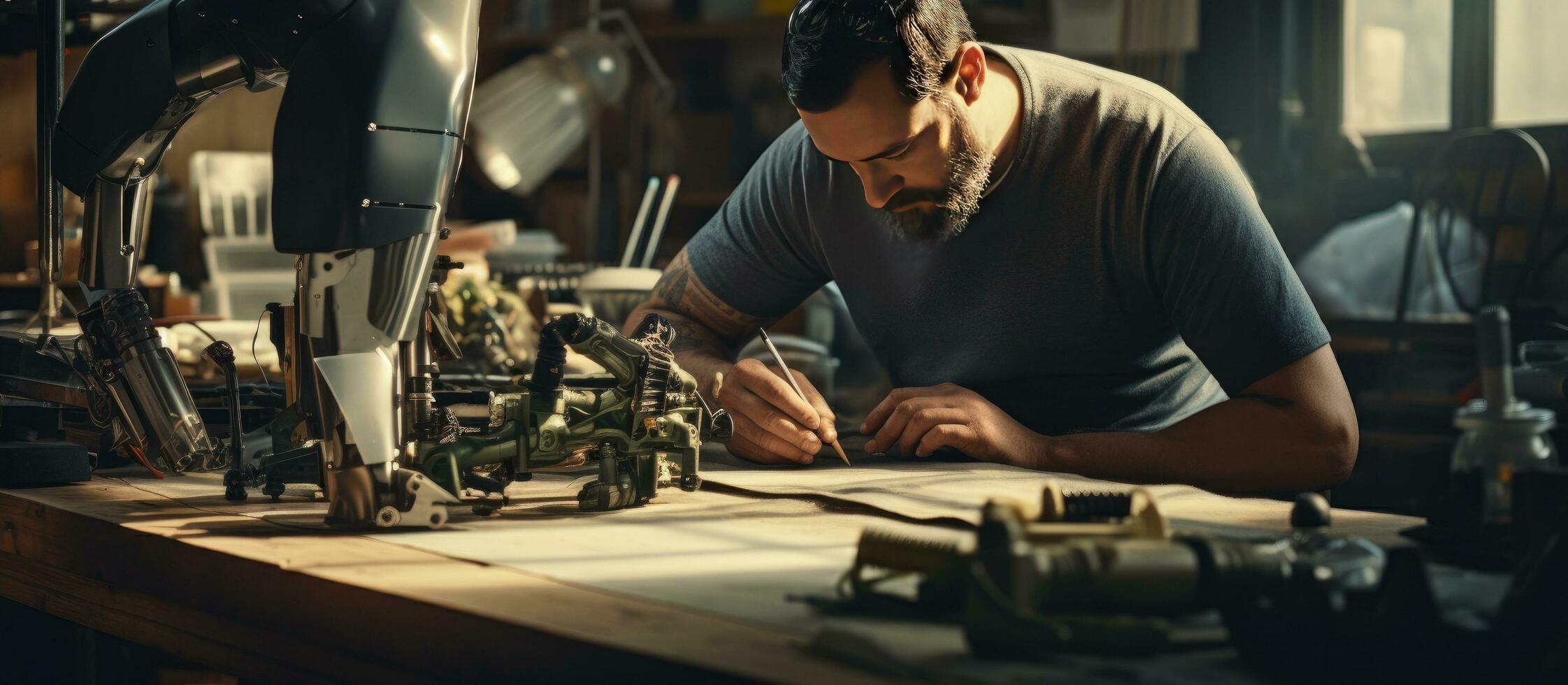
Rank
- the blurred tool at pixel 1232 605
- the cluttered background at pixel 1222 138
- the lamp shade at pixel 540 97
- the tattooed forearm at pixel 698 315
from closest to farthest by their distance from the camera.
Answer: the blurred tool at pixel 1232 605, the tattooed forearm at pixel 698 315, the cluttered background at pixel 1222 138, the lamp shade at pixel 540 97

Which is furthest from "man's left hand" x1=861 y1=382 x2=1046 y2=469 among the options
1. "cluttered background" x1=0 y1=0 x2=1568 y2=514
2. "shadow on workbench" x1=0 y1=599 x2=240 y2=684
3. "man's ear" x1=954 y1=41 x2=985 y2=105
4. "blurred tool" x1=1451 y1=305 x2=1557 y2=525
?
"cluttered background" x1=0 y1=0 x2=1568 y2=514

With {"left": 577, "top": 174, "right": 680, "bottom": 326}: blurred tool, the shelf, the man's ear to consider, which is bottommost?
{"left": 577, "top": 174, "right": 680, "bottom": 326}: blurred tool

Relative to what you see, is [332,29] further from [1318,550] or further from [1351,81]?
[1351,81]

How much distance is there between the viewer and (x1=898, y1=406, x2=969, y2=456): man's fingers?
Answer: 4.46 feet

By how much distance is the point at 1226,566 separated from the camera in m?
0.67

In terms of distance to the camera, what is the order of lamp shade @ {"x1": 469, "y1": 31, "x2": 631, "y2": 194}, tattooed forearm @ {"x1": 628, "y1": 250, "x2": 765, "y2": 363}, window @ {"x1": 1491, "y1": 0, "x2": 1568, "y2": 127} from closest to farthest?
tattooed forearm @ {"x1": 628, "y1": 250, "x2": 765, "y2": 363}, lamp shade @ {"x1": 469, "y1": 31, "x2": 631, "y2": 194}, window @ {"x1": 1491, "y1": 0, "x2": 1568, "y2": 127}

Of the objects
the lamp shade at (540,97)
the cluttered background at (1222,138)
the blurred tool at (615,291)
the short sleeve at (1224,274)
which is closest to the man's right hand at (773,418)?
the short sleeve at (1224,274)

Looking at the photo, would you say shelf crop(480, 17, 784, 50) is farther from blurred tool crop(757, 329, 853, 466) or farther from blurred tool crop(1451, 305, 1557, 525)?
blurred tool crop(1451, 305, 1557, 525)

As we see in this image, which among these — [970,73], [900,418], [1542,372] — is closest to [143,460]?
[900,418]

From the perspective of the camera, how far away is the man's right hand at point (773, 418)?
1.36 meters

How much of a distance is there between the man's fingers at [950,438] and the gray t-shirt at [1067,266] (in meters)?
0.27

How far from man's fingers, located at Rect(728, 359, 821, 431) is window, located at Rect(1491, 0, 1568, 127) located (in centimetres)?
347

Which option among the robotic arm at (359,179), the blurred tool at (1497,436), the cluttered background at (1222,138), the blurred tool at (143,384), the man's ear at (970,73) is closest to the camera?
the blurred tool at (1497,436)

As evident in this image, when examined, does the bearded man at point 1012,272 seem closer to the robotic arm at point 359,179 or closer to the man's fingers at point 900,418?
the man's fingers at point 900,418
